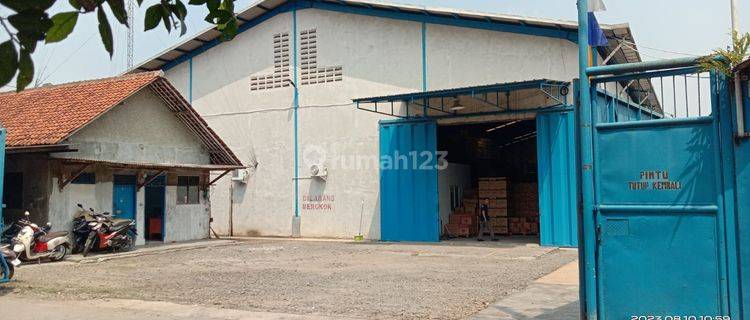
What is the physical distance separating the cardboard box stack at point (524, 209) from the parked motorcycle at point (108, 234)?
14.5 metres

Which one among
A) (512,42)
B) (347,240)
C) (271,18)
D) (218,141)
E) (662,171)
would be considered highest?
(271,18)

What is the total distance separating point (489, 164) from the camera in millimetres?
29578

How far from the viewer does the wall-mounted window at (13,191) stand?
1746 cm

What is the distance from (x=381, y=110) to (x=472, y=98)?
3.94m

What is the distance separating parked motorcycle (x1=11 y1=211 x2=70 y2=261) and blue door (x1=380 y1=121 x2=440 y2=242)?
10.5 metres

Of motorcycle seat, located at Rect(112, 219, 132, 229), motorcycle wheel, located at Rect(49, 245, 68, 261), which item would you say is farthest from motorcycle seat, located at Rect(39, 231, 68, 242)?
motorcycle seat, located at Rect(112, 219, 132, 229)

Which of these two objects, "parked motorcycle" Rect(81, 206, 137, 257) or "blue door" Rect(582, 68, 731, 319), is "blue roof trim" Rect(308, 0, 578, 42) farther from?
"blue door" Rect(582, 68, 731, 319)

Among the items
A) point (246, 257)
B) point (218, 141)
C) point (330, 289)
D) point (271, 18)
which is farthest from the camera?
point (271, 18)

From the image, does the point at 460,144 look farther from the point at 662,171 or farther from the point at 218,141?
the point at 662,171

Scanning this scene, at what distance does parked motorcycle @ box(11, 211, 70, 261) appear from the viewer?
48.5ft

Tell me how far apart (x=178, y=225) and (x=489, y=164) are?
14.9 meters

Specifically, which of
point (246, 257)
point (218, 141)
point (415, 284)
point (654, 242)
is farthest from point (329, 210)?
point (654, 242)

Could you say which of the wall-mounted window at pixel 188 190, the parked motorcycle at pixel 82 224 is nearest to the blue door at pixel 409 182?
the wall-mounted window at pixel 188 190

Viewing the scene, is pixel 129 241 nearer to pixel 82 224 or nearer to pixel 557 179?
pixel 82 224
